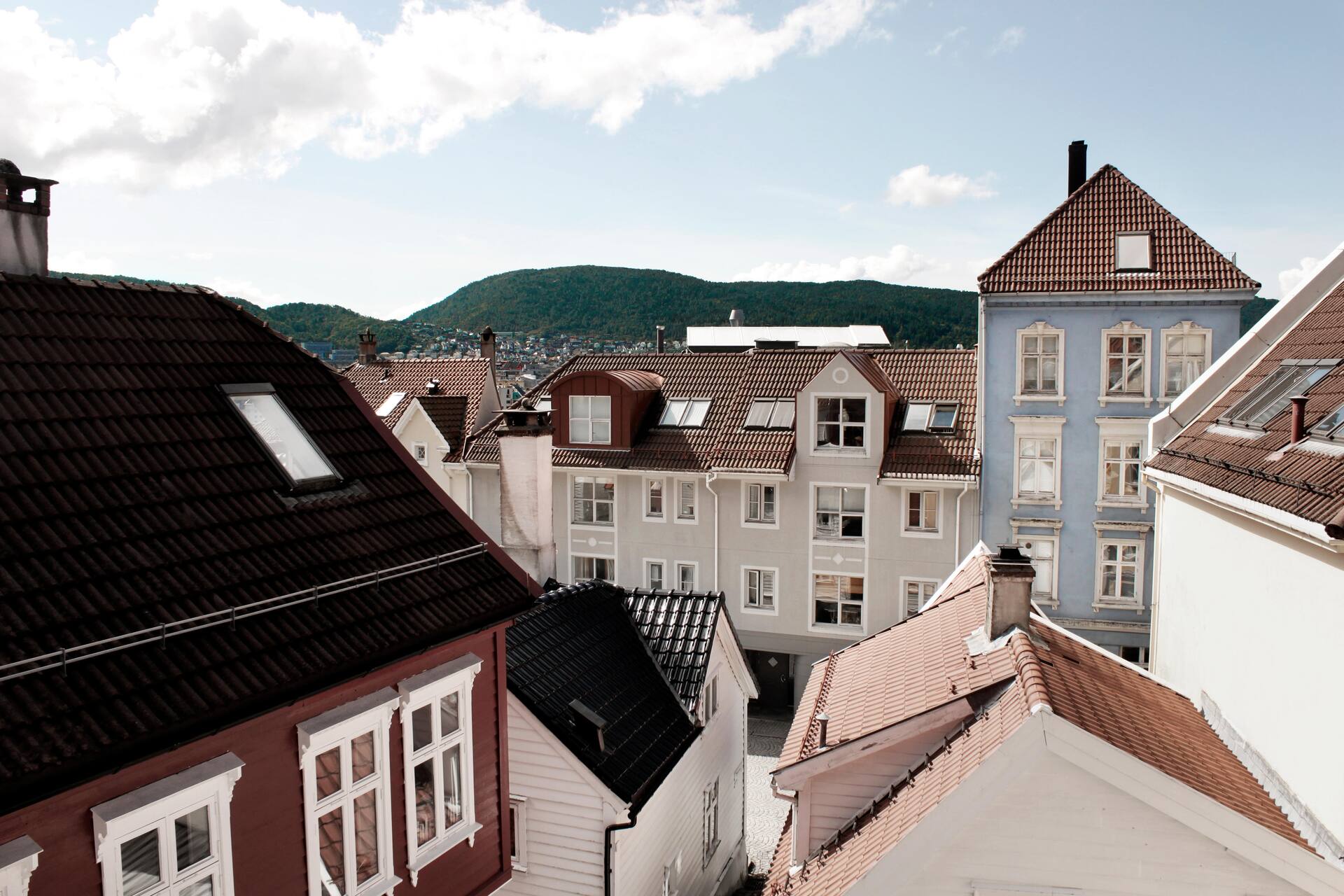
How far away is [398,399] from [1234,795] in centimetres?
3319

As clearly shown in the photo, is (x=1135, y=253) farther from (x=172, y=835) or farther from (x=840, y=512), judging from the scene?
(x=172, y=835)

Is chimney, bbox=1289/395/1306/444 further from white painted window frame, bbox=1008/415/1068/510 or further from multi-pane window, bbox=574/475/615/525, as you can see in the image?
multi-pane window, bbox=574/475/615/525

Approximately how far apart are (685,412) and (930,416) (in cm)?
697

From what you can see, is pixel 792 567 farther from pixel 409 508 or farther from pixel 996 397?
pixel 409 508

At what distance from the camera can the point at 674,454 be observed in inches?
1013

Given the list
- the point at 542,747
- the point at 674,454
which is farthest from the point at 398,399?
the point at 542,747

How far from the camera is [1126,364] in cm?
2162

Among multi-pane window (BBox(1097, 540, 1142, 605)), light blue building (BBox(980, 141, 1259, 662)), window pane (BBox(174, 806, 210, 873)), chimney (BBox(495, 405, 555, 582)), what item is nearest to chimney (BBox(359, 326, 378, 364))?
light blue building (BBox(980, 141, 1259, 662))

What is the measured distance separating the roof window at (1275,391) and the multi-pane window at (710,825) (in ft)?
31.2

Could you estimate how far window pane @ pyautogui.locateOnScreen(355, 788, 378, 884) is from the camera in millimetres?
7281

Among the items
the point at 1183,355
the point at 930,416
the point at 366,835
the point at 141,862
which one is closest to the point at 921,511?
the point at 930,416


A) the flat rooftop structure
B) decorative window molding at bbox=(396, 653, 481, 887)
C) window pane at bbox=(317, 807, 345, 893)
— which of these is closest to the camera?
window pane at bbox=(317, 807, 345, 893)

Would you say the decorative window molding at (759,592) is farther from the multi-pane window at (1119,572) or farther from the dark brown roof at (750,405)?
the multi-pane window at (1119,572)

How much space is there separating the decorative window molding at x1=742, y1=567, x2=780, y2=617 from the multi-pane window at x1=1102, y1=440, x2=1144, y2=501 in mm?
8735
